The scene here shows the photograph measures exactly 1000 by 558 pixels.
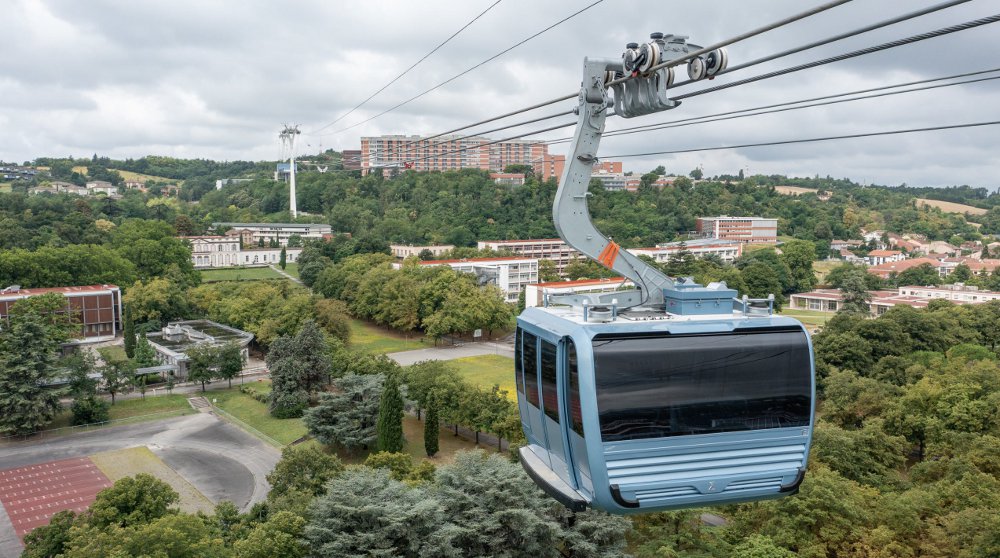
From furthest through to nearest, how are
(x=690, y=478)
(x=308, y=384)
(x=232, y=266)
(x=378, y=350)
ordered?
1. (x=232, y=266)
2. (x=378, y=350)
3. (x=308, y=384)
4. (x=690, y=478)

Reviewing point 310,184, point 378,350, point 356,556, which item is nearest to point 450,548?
point 356,556

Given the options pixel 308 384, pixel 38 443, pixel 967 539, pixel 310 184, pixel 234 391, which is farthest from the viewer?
pixel 310 184

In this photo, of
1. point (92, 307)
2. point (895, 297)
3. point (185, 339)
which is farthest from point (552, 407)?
point (895, 297)

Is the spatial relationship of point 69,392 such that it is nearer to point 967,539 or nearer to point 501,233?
point 967,539

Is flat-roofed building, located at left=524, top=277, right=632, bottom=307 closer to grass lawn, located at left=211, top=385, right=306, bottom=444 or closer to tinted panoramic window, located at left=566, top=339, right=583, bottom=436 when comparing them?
grass lawn, located at left=211, top=385, right=306, bottom=444

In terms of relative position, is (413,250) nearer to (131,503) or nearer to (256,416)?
(256,416)

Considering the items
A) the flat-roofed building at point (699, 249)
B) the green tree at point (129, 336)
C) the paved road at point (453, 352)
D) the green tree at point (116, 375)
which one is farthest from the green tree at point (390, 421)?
the flat-roofed building at point (699, 249)
